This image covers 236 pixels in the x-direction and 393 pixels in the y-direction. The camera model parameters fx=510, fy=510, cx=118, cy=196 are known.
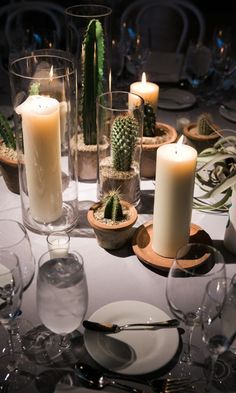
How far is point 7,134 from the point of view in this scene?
1338mm

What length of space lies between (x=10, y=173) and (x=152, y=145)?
1.27ft

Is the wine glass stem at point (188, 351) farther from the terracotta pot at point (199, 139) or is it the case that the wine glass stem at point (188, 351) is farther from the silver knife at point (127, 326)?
the terracotta pot at point (199, 139)

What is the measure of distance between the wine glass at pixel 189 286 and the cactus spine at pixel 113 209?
0.86 feet

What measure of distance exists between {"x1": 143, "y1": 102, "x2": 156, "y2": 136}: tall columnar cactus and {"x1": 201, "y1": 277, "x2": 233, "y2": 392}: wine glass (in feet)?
2.19

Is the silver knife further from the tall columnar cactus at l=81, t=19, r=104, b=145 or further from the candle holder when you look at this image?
the tall columnar cactus at l=81, t=19, r=104, b=145

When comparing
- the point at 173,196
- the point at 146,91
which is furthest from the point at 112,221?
the point at 146,91

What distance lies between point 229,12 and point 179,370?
4.68m

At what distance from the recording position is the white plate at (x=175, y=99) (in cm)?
177

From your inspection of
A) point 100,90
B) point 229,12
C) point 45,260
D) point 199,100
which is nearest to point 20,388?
point 45,260

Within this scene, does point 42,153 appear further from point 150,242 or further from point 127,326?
point 127,326

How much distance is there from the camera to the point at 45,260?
873 millimetres

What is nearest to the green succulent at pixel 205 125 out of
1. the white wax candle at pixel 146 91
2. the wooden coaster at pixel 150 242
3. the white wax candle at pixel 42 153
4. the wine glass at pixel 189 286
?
the white wax candle at pixel 146 91

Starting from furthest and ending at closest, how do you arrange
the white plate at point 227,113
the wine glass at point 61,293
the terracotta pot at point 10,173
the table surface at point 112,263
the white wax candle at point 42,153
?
the white plate at point 227,113
the terracotta pot at point 10,173
the white wax candle at point 42,153
the table surface at point 112,263
the wine glass at point 61,293

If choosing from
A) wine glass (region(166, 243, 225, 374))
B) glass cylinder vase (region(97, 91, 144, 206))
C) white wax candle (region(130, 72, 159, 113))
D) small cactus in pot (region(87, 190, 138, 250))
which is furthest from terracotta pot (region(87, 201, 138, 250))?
white wax candle (region(130, 72, 159, 113))
